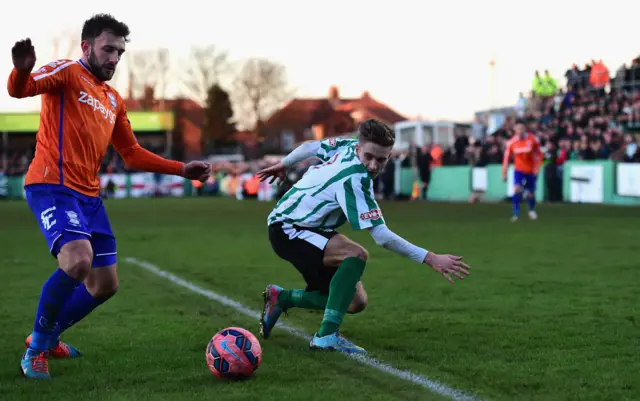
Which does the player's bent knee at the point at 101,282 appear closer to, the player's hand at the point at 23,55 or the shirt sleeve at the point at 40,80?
the shirt sleeve at the point at 40,80

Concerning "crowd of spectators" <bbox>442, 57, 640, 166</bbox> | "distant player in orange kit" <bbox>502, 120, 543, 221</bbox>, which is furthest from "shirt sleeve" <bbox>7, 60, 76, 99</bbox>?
"crowd of spectators" <bbox>442, 57, 640, 166</bbox>

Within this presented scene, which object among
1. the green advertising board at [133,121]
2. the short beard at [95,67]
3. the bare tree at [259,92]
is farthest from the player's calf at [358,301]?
the bare tree at [259,92]

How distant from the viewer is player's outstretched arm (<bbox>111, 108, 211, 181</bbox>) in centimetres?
604

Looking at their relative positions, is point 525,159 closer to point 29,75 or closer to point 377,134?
point 377,134

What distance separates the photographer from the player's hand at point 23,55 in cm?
470

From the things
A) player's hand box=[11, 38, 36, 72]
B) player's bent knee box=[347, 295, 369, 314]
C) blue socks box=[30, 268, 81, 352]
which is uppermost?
player's hand box=[11, 38, 36, 72]

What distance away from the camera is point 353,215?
5.71 metres

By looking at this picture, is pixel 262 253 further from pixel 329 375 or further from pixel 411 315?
pixel 329 375

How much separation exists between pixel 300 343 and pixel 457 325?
133cm

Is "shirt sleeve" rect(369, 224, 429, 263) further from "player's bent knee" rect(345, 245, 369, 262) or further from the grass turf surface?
the grass turf surface

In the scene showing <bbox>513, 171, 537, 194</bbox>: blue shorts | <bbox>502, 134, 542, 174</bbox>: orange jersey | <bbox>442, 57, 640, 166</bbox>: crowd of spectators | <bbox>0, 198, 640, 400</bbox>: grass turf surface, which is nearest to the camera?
<bbox>0, 198, 640, 400</bbox>: grass turf surface

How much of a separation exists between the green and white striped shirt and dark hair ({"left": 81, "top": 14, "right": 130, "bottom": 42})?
1543 millimetres

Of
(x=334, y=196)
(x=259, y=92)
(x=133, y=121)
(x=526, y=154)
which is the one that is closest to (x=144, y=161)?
(x=334, y=196)

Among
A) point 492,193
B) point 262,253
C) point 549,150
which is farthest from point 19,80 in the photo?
point 492,193
